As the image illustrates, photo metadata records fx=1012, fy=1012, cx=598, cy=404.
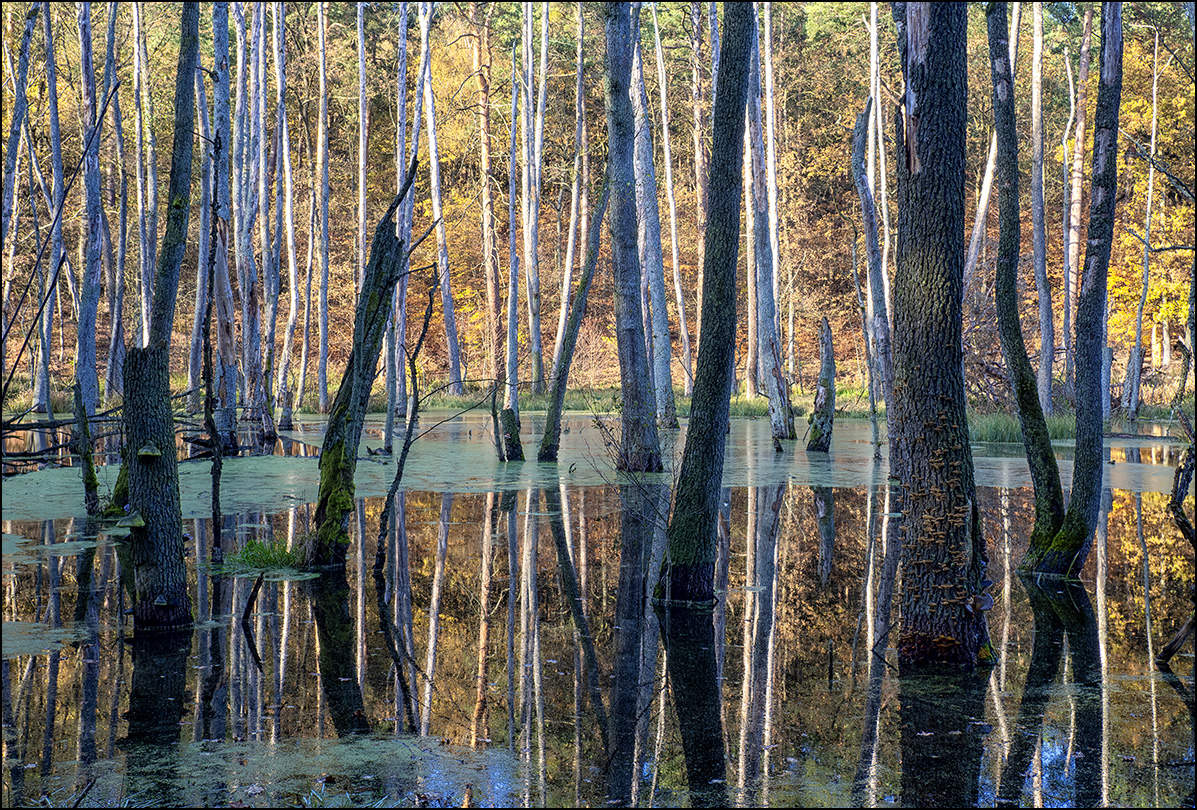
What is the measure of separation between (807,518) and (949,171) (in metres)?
5.39

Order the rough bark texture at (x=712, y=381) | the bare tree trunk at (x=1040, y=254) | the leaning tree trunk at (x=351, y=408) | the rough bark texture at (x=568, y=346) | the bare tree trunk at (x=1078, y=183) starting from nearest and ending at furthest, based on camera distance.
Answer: the rough bark texture at (x=712, y=381)
the leaning tree trunk at (x=351, y=408)
the rough bark texture at (x=568, y=346)
the bare tree trunk at (x=1040, y=254)
the bare tree trunk at (x=1078, y=183)

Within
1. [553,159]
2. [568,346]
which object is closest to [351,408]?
[568,346]

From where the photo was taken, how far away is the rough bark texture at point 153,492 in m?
5.45

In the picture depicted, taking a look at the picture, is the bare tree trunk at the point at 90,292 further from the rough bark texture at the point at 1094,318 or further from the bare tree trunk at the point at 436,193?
the rough bark texture at the point at 1094,318

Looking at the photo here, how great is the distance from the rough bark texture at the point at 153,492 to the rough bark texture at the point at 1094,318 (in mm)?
5836

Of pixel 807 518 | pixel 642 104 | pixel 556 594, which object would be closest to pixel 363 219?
pixel 642 104

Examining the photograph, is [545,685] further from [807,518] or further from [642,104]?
[642,104]

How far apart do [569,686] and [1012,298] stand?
14.2 ft

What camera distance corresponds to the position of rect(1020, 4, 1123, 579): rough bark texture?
683cm

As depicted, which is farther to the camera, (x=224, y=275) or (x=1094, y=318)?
(x=224, y=275)

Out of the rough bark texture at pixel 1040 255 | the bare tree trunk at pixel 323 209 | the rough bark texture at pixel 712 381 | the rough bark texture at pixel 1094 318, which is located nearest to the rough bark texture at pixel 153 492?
the rough bark texture at pixel 712 381

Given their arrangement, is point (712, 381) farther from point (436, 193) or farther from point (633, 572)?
point (436, 193)

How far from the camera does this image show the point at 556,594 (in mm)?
6738

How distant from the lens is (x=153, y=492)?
5.46 meters
